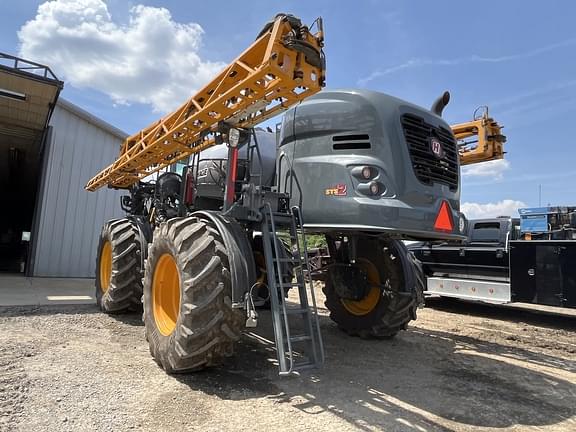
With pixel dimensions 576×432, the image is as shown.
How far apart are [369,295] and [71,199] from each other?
10.9 m

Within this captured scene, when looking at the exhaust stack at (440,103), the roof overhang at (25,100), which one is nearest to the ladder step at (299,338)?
the exhaust stack at (440,103)

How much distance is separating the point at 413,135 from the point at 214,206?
2.65 meters

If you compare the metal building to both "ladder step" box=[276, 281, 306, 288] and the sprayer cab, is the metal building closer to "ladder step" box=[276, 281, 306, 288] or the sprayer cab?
the sprayer cab

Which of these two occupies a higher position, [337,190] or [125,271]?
[337,190]

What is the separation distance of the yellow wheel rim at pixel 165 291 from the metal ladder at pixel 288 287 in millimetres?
1132

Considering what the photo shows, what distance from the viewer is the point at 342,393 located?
158 inches

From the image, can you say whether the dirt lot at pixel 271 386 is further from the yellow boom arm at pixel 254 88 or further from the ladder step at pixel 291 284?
the yellow boom arm at pixel 254 88

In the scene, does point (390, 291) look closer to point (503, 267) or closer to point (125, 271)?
point (125, 271)

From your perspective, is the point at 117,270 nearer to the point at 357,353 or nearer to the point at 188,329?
the point at 188,329

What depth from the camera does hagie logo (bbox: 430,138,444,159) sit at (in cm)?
493

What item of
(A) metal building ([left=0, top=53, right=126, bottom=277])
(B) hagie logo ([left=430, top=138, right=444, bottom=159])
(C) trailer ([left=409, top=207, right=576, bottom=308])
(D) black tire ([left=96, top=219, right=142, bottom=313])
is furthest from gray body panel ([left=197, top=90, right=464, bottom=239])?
(A) metal building ([left=0, top=53, right=126, bottom=277])

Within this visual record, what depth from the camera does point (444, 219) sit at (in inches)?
187

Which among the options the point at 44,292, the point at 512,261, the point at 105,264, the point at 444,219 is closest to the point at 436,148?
the point at 444,219

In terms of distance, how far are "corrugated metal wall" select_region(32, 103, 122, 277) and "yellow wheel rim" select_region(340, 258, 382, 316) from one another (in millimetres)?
10241
